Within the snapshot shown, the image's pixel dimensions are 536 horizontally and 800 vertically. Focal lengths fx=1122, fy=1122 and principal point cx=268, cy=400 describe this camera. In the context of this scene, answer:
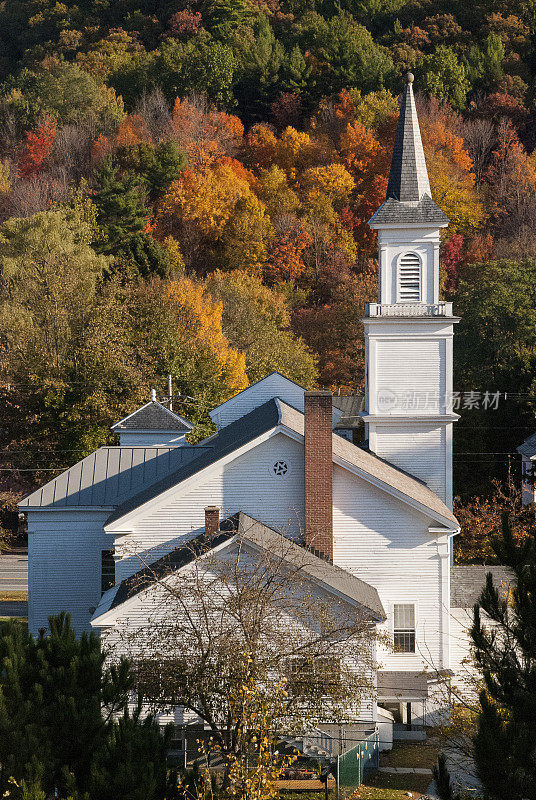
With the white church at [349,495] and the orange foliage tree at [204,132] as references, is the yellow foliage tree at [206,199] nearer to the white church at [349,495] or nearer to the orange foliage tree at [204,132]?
the orange foliage tree at [204,132]

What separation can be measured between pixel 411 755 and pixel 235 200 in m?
58.3

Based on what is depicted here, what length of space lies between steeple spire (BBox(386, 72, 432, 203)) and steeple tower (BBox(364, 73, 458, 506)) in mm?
1223

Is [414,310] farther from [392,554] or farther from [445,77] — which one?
[445,77]

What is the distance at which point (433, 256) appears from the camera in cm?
3341

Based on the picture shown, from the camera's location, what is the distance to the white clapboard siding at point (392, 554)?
28.3m

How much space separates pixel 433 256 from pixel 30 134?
214 feet

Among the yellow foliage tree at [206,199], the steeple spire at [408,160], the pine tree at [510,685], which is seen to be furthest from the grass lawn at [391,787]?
the yellow foliage tree at [206,199]

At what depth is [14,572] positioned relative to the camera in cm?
4656

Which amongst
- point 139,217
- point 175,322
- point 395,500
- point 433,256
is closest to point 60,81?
point 139,217

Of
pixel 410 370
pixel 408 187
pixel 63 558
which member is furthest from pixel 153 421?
pixel 408 187

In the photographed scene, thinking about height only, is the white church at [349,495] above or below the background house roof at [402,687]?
above

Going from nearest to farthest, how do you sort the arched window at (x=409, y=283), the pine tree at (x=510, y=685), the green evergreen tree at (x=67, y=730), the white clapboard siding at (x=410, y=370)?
the pine tree at (x=510, y=685) < the green evergreen tree at (x=67, y=730) < the white clapboard siding at (x=410, y=370) < the arched window at (x=409, y=283)

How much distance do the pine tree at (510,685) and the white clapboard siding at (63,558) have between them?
1793 centimetres

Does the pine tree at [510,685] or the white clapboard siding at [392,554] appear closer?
the pine tree at [510,685]
